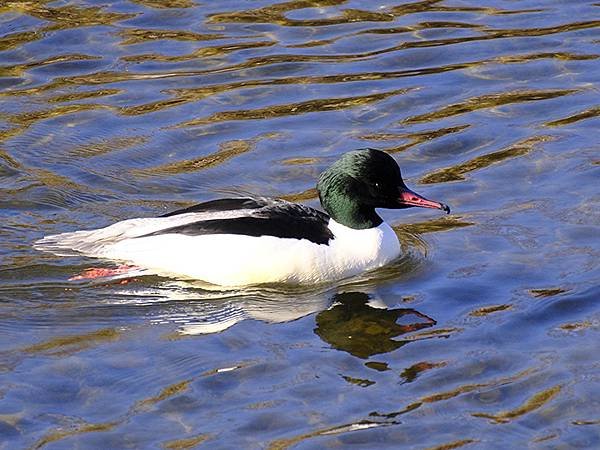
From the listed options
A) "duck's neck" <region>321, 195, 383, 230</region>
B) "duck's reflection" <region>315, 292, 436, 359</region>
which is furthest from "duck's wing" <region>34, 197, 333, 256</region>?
"duck's reflection" <region>315, 292, 436, 359</region>

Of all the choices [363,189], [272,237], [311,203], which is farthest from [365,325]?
[311,203]

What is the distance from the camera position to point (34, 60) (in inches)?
592

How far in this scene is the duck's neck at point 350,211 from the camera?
10.7 m

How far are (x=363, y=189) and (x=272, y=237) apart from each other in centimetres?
80

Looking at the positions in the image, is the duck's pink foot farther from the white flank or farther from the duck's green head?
the duck's green head

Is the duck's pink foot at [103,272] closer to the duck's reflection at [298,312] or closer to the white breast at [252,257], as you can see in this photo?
the white breast at [252,257]

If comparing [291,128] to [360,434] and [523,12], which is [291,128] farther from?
[360,434]

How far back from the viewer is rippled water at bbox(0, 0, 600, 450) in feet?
27.0

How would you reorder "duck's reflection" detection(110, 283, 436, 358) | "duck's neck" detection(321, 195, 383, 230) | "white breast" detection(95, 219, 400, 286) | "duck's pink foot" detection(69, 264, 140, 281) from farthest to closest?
1. "duck's neck" detection(321, 195, 383, 230)
2. "duck's pink foot" detection(69, 264, 140, 281)
3. "white breast" detection(95, 219, 400, 286)
4. "duck's reflection" detection(110, 283, 436, 358)

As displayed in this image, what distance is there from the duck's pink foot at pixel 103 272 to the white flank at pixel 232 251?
7 centimetres

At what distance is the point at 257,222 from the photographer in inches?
408

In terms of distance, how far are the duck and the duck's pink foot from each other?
4 centimetres

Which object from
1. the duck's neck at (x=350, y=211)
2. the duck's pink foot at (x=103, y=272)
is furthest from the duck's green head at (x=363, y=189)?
the duck's pink foot at (x=103, y=272)

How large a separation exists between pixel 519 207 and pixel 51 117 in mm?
4657
